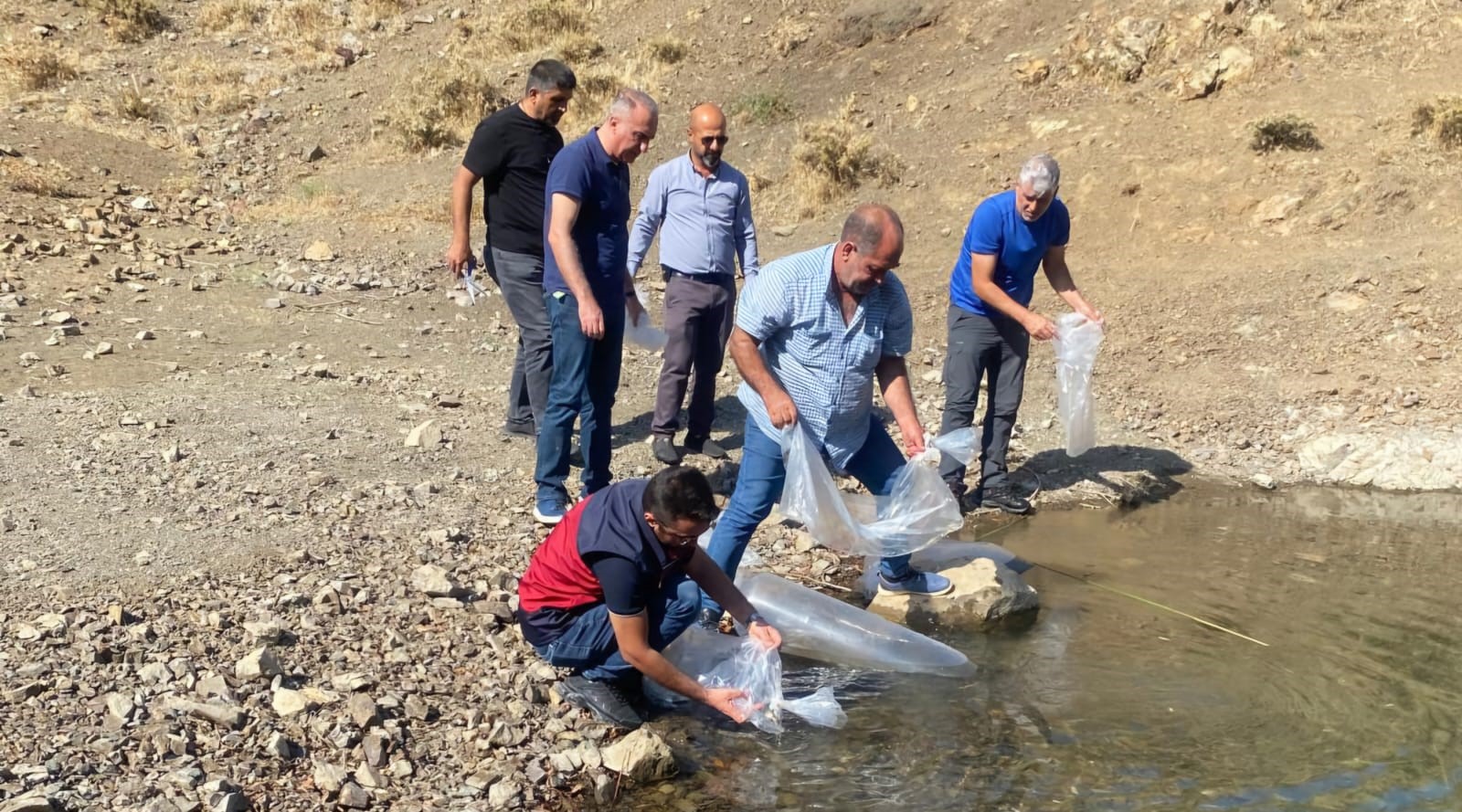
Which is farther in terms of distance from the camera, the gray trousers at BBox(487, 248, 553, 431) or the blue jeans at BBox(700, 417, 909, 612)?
the gray trousers at BBox(487, 248, 553, 431)

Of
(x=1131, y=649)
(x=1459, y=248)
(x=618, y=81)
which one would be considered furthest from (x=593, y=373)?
(x=618, y=81)

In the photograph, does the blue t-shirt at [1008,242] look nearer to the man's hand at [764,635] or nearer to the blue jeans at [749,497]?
the blue jeans at [749,497]

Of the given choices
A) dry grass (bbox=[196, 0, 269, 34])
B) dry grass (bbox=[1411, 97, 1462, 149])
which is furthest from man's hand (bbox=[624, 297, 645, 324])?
dry grass (bbox=[196, 0, 269, 34])

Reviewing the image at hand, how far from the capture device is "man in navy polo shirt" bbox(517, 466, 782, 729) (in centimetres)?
343

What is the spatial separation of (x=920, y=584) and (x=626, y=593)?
Result: 5.57ft

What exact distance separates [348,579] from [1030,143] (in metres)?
7.96

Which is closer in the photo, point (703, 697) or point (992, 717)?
point (703, 697)

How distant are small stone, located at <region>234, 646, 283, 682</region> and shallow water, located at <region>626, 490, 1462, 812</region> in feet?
3.96

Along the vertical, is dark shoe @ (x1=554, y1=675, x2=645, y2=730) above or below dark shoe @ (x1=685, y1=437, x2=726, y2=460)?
below

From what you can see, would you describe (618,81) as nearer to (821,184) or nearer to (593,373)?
(821,184)

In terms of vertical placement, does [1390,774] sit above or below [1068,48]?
below

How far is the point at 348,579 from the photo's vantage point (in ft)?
14.9

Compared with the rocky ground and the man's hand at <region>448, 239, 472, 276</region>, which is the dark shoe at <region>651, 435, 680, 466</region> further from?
the man's hand at <region>448, 239, 472, 276</region>

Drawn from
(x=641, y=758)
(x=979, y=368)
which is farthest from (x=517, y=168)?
(x=641, y=758)
